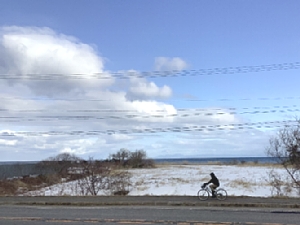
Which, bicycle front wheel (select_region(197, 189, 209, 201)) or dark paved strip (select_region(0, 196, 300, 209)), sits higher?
bicycle front wheel (select_region(197, 189, 209, 201))

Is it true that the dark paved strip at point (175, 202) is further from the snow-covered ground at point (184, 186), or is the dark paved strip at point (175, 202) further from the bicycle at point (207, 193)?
the snow-covered ground at point (184, 186)

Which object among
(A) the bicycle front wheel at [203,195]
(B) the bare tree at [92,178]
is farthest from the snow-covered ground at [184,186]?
(A) the bicycle front wheel at [203,195]

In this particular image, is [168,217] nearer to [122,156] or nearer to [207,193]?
[207,193]

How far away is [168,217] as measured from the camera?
12.4 m

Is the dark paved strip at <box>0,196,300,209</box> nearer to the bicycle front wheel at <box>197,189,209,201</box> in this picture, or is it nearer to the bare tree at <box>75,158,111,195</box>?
the bicycle front wheel at <box>197,189,209,201</box>

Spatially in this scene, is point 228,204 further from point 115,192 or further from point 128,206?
point 115,192

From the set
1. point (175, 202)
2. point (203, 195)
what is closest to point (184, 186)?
point (203, 195)

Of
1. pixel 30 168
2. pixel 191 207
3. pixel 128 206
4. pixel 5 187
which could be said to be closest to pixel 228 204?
pixel 191 207

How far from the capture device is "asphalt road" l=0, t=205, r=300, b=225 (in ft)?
37.4

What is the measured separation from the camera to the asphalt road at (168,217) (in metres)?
11.4

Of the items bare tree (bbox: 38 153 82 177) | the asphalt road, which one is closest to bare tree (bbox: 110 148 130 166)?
bare tree (bbox: 38 153 82 177)

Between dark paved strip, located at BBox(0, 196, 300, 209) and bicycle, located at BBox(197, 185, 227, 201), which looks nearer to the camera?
dark paved strip, located at BBox(0, 196, 300, 209)

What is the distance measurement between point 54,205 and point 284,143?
14633 millimetres

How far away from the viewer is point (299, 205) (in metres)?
15.1
